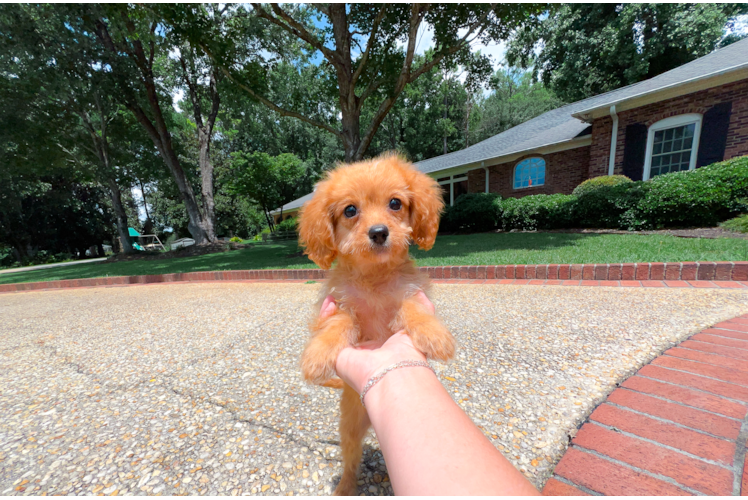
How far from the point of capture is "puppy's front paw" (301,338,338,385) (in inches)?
59.4

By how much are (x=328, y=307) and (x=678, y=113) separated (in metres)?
16.8

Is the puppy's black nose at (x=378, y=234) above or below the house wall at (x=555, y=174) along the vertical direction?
below

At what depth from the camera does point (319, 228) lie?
6.21 ft

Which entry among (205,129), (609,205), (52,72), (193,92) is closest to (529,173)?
(609,205)

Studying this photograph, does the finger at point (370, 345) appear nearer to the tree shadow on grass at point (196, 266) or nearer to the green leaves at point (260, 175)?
the tree shadow on grass at point (196, 266)

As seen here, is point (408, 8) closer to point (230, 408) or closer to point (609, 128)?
point (609, 128)

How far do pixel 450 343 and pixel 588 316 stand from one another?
9.91 ft

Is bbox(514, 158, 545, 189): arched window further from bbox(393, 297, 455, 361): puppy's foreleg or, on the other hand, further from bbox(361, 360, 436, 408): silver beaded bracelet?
bbox(361, 360, 436, 408): silver beaded bracelet

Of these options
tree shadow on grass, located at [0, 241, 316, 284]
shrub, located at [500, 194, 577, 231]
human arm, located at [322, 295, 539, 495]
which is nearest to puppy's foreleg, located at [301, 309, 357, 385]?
human arm, located at [322, 295, 539, 495]

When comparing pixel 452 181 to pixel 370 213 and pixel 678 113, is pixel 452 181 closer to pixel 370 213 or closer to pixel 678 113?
pixel 678 113

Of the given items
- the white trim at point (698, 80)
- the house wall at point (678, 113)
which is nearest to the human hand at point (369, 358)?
the white trim at point (698, 80)

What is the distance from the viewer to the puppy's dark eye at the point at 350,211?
1819mm

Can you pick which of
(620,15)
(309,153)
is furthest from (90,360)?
(309,153)

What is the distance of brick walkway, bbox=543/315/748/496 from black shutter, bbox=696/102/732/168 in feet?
44.9
